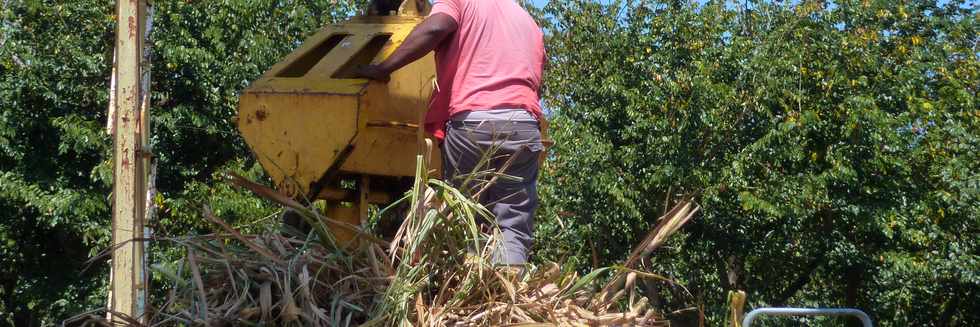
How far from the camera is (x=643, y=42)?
58.9 feet

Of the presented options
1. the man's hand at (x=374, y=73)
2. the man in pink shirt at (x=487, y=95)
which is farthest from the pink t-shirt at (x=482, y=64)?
the man's hand at (x=374, y=73)

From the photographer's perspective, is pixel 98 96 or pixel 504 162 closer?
pixel 504 162

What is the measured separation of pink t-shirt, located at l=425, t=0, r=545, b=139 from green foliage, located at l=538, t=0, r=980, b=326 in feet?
38.3

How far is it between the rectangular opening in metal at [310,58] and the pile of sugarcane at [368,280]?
145 cm

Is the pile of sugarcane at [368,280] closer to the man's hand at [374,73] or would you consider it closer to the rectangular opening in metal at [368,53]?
the man's hand at [374,73]

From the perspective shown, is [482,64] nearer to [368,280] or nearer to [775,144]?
[368,280]

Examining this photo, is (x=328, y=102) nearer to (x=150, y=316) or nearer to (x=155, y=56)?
(x=150, y=316)

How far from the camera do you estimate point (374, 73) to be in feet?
13.8

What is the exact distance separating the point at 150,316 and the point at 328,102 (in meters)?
1.26

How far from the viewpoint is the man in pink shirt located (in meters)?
3.81

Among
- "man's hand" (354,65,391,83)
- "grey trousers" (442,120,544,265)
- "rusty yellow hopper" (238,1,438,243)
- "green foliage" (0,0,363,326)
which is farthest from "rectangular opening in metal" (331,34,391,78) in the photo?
"green foliage" (0,0,363,326)

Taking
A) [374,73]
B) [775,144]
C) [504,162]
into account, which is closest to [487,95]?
[504,162]

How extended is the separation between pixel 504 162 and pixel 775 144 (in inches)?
541

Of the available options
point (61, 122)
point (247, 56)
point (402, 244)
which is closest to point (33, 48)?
point (61, 122)
